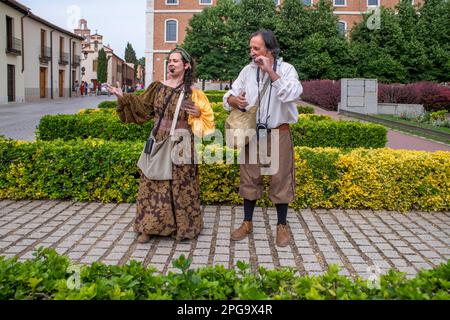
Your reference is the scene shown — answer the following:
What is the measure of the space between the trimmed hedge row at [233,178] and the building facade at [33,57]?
26813 millimetres

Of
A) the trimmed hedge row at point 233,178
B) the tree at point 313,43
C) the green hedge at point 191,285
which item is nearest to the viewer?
the green hedge at point 191,285

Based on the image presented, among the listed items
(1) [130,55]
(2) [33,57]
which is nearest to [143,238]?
(2) [33,57]

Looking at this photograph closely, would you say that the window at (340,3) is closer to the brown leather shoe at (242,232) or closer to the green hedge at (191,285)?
the brown leather shoe at (242,232)

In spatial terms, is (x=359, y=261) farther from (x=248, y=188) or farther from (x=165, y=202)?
(x=165, y=202)

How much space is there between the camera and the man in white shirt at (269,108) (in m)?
4.45

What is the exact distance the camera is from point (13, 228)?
5035 millimetres

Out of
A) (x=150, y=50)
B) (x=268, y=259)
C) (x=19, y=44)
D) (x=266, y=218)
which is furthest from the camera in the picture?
(x=150, y=50)

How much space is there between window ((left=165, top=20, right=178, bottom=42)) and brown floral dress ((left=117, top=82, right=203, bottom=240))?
46.7m

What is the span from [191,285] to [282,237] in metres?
2.47

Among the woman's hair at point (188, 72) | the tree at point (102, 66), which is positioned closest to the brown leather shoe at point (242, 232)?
the woman's hair at point (188, 72)

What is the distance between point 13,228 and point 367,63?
3542 centimetres

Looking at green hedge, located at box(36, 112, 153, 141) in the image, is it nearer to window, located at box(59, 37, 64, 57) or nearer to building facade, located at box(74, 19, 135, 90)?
window, located at box(59, 37, 64, 57)

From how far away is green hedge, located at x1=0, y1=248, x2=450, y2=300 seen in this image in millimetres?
2168

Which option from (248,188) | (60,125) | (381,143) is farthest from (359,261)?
(60,125)
